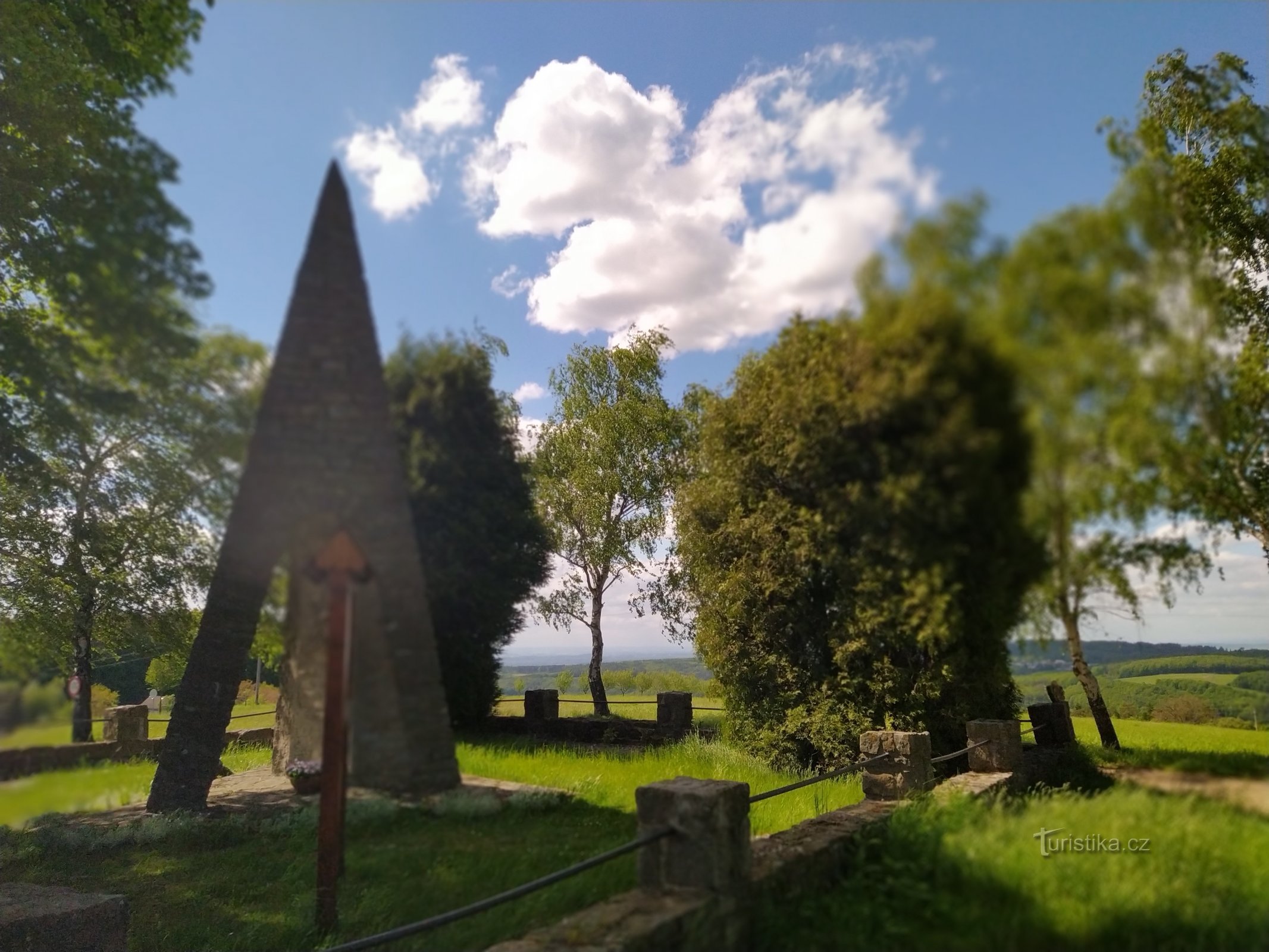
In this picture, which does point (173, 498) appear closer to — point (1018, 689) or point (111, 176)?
point (111, 176)

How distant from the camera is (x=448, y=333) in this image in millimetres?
2826

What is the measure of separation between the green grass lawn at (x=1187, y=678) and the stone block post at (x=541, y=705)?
132 inches

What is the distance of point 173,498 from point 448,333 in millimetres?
1743

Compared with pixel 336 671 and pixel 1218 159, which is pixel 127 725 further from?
pixel 1218 159

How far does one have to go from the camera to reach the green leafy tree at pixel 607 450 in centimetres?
441

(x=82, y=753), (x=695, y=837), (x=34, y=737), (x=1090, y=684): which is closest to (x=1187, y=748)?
(x=1090, y=684)

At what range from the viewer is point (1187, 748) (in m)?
3.71

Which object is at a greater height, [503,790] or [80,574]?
[80,574]

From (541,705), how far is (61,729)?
8.89 feet

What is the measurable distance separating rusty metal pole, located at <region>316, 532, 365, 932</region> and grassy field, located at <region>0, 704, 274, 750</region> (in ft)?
2.42

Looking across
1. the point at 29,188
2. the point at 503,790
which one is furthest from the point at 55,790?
the point at 29,188

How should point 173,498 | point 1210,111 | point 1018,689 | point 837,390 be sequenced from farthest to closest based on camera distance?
point 1018,689, point 1210,111, point 173,498, point 837,390

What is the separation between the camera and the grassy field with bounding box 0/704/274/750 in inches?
132

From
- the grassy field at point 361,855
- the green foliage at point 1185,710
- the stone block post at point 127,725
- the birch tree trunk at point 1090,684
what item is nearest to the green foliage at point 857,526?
the birch tree trunk at point 1090,684
